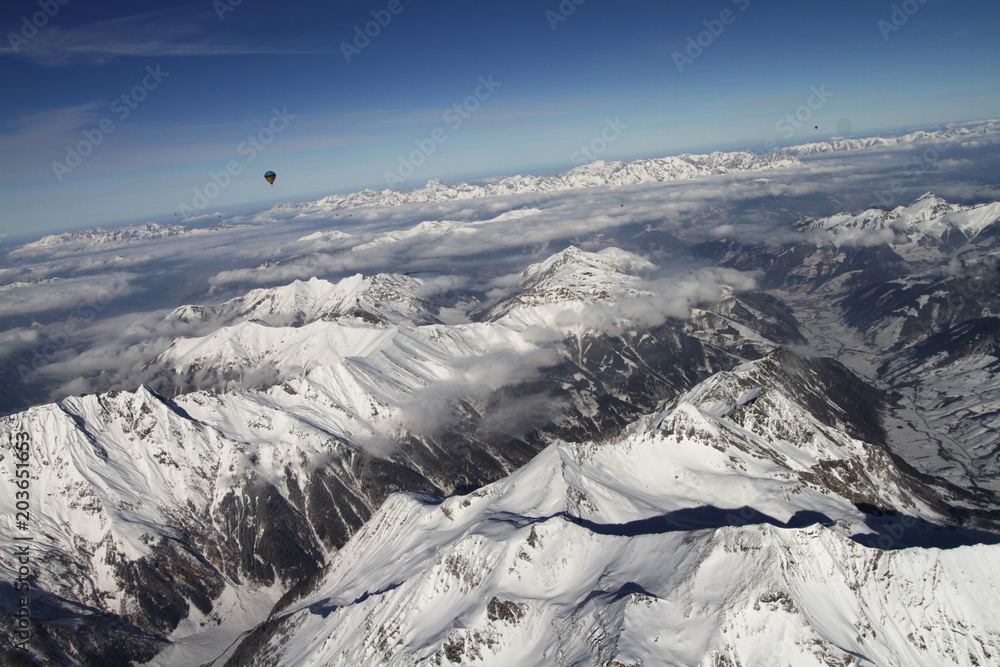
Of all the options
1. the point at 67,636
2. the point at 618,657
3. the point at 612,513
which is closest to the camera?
the point at 618,657

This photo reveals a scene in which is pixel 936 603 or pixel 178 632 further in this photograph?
pixel 178 632

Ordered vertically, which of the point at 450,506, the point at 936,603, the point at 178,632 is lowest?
the point at 178,632

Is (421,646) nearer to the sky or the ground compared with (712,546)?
nearer to the ground

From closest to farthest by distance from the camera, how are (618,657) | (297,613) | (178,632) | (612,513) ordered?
(618,657) → (612,513) → (297,613) → (178,632)

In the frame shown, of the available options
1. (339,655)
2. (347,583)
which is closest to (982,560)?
(339,655)

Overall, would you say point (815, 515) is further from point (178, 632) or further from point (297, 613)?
point (178, 632)

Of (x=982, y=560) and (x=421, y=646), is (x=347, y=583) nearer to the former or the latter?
(x=421, y=646)
